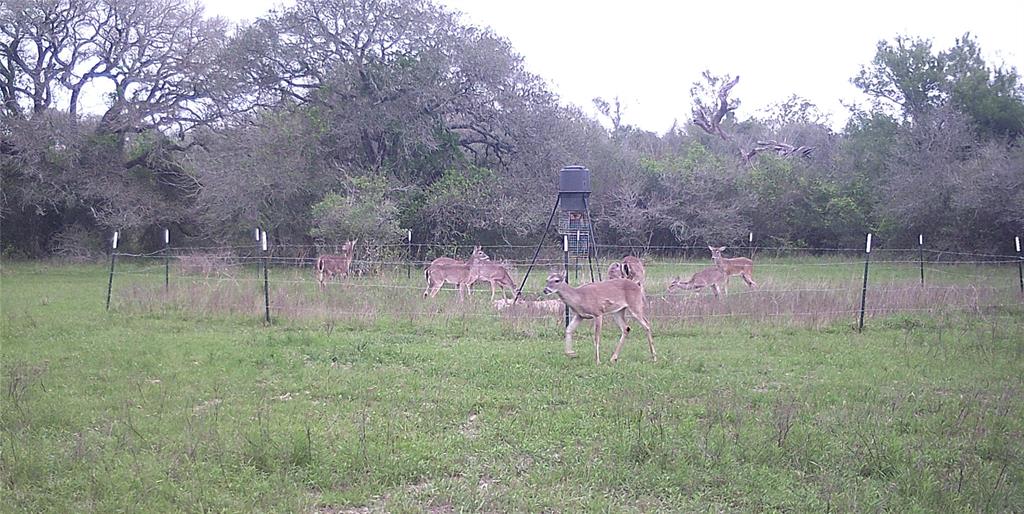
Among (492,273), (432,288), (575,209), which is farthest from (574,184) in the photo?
(492,273)

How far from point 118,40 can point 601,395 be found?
22566mm

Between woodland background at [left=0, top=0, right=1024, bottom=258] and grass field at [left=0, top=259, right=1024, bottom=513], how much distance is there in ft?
35.4

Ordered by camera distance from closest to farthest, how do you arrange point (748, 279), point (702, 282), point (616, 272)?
point (616, 272), point (702, 282), point (748, 279)

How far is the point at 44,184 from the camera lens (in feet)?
76.4

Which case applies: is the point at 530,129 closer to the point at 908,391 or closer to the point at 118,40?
the point at 118,40

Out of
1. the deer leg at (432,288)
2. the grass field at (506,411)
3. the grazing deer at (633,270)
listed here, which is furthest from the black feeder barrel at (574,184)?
the deer leg at (432,288)

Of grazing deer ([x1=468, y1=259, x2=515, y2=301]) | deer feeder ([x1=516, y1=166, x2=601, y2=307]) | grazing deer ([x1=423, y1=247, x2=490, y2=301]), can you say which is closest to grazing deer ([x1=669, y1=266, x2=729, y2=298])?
deer feeder ([x1=516, y1=166, x2=601, y2=307])

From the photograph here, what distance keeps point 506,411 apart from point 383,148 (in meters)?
18.8

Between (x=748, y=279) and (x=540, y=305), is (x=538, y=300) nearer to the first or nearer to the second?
(x=540, y=305)

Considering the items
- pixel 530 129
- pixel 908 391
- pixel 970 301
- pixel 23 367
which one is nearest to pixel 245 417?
pixel 23 367

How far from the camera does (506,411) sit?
6.70m

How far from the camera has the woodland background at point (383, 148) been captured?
883 inches

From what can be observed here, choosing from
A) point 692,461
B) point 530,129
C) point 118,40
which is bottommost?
point 692,461

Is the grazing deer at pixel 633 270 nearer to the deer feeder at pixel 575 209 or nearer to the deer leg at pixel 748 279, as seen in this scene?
the deer feeder at pixel 575 209
